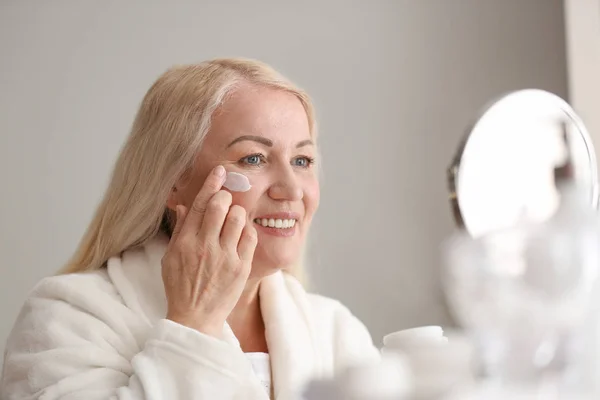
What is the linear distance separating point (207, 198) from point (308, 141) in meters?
0.20

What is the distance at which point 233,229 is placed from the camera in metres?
0.98

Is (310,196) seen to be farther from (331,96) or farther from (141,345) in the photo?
(331,96)

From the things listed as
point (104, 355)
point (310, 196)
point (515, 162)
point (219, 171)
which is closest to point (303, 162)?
point (310, 196)

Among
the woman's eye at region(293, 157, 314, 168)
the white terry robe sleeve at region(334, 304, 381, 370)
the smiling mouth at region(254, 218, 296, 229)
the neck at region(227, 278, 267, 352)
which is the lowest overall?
the white terry robe sleeve at region(334, 304, 381, 370)

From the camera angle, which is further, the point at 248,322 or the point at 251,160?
the point at 248,322

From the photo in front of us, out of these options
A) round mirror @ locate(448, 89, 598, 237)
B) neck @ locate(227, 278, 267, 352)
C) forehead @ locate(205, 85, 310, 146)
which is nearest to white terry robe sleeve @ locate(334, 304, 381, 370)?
neck @ locate(227, 278, 267, 352)

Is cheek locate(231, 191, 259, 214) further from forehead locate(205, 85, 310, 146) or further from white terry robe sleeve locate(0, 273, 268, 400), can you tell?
white terry robe sleeve locate(0, 273, 268, 400)

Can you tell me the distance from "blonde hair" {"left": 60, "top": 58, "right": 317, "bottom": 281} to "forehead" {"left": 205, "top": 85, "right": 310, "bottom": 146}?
0.01 metres

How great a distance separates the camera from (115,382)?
93 centimetres

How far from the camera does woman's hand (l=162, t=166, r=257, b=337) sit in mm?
938

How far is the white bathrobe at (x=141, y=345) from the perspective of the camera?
880 millimetres

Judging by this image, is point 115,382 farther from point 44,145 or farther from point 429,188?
point 429,188

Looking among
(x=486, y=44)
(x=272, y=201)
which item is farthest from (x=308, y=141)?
(x=486, y=44)

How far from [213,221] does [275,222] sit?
128 mm
